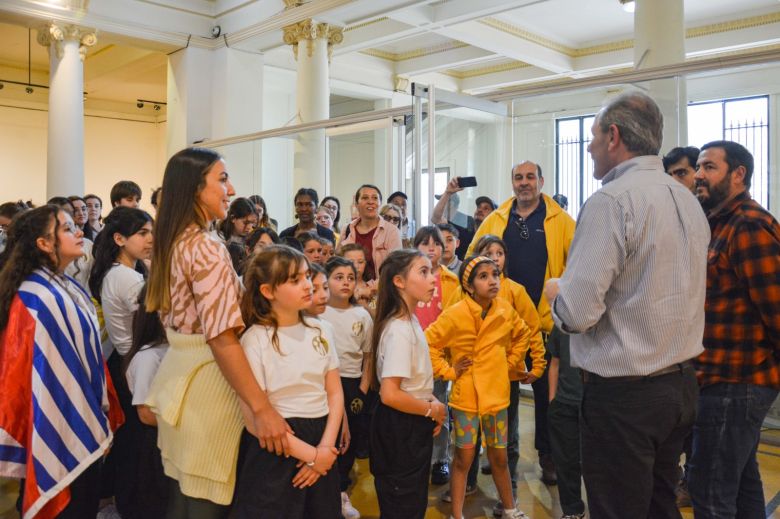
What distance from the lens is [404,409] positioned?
91.7 inches

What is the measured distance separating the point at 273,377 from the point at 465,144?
2.37m

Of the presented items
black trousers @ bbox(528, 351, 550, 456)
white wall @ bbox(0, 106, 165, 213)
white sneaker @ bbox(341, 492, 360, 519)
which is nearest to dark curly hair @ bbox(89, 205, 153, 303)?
white sneaker @ bbox(341, 492, 360, 519)

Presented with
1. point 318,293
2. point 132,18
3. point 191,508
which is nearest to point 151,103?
point 132,18

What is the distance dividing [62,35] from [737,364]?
27.7ft

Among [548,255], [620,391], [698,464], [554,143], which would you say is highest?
[554,143]

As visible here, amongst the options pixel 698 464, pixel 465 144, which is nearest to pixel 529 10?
pixel 465 144

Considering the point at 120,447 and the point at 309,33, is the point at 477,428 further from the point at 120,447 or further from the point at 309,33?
the point at 309,33

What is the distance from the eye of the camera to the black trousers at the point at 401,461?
7.88ft

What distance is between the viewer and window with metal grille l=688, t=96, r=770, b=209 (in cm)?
324

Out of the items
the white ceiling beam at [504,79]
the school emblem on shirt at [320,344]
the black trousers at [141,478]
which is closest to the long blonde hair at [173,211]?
the school emblem on shirt at [320,344]

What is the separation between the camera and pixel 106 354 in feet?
9.60

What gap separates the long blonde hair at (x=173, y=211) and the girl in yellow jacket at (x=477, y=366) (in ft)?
4.23

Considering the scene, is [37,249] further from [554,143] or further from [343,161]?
[343,161]

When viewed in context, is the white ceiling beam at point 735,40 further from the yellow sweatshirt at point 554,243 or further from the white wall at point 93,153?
the white wall at point 93,153
